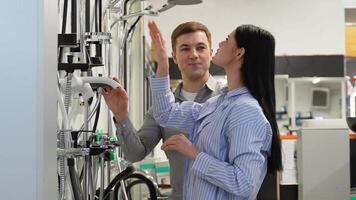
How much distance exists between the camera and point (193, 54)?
6.35 ft

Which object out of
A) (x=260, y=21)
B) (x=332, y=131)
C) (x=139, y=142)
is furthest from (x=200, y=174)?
(x=260, y=21)

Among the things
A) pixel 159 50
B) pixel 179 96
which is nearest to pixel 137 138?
pixel 179 96

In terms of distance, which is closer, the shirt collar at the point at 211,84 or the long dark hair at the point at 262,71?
the long dark hair at the point at 262,71

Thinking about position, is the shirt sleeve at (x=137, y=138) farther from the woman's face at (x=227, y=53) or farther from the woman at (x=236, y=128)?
the woman's face at (x=227, y=53)

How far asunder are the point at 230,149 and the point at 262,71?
0.28m

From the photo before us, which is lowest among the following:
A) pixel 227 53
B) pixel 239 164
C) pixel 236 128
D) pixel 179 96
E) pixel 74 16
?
pixel 239 164

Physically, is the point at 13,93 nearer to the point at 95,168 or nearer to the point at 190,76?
the point at 95,168

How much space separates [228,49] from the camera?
4.67ft

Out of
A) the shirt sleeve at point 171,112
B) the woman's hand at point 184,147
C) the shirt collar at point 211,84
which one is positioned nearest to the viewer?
the woman's hand at point 184,147

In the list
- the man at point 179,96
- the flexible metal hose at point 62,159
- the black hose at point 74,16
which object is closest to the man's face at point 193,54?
the man at point 179,96

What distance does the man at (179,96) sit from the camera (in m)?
1.70

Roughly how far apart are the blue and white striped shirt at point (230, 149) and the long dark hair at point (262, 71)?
0.03m

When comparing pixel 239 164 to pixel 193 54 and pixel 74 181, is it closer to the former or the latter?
pixel 74 181

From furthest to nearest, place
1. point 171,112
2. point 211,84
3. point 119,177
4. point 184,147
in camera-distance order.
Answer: point 211,84, point 119,177, point 171,112, point 184,147
